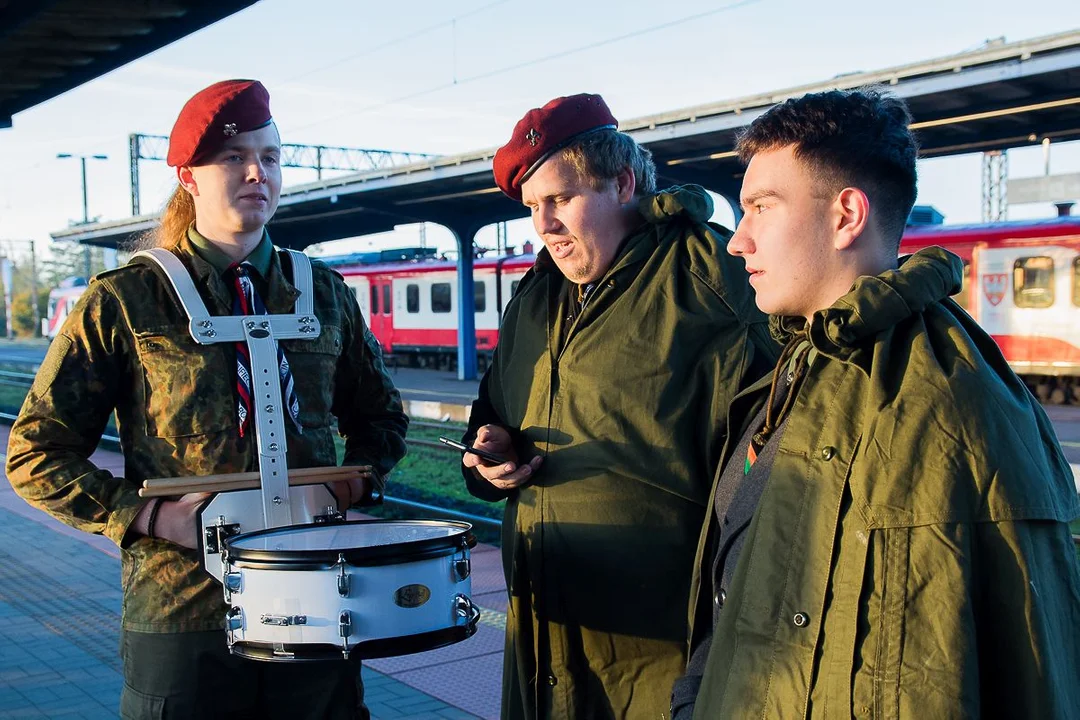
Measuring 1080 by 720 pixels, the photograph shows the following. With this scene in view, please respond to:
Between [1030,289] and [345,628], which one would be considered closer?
[345,628]

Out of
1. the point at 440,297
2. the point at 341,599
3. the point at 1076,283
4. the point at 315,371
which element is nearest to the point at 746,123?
the point at 315,371

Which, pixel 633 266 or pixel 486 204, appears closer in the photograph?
pixel 633 266

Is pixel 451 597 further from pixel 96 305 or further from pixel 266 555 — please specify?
pixel 96 305

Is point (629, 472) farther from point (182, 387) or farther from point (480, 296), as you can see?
point (480, 296)

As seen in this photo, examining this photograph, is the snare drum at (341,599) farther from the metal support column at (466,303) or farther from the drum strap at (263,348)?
the metal support column at (466,303)

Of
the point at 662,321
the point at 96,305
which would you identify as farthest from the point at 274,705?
Result: the point at 662,321

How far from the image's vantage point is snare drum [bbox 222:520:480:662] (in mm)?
2424

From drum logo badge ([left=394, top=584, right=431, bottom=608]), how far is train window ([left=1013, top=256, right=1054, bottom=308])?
20.9 m

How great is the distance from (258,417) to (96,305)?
501 millimetres

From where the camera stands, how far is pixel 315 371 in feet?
10.1

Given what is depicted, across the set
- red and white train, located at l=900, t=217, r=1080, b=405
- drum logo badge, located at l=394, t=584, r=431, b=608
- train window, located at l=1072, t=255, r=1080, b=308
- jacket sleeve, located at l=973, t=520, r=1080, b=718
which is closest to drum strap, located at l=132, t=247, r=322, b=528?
drum logo badge, located at l=394, t=584, r=431, b=608

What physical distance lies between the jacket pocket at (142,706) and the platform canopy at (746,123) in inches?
180

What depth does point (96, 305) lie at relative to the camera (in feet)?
9.41

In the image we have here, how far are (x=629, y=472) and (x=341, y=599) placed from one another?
79 cm
